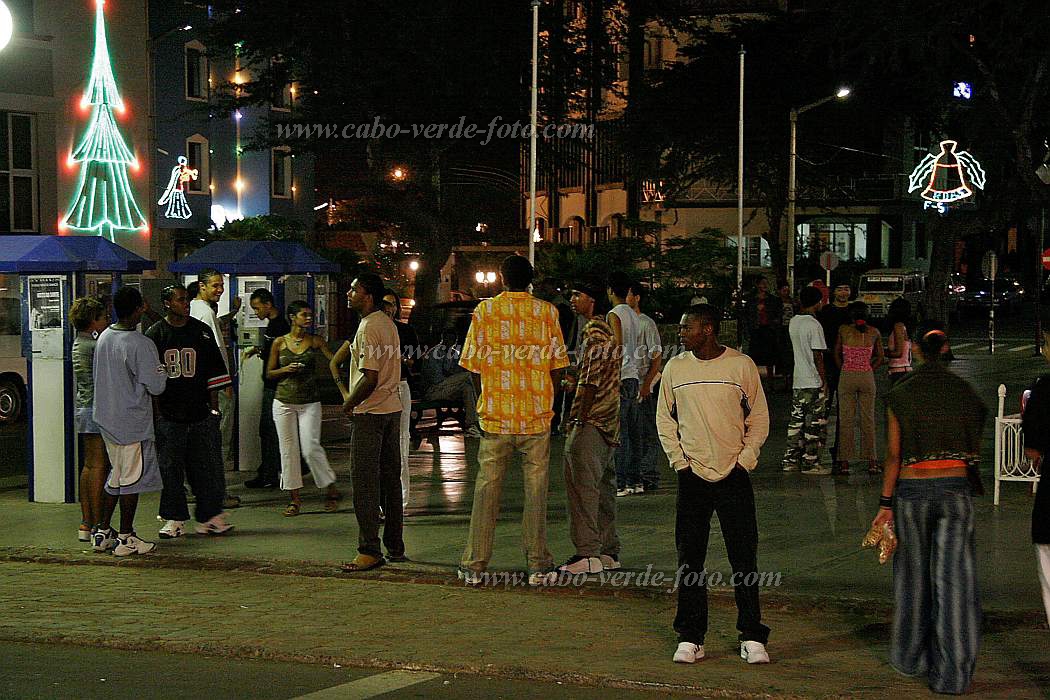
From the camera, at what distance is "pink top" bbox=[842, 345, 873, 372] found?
14180mm

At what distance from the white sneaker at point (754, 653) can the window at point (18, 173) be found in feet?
66.2

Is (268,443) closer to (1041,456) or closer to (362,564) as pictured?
(362,564)

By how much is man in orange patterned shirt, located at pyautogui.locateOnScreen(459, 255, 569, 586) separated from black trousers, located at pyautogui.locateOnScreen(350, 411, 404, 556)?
0.98m

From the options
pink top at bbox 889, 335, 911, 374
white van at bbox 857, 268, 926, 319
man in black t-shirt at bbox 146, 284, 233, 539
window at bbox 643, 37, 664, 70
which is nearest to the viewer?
man in black t-shirt at bbox 146, 284, 233, 539

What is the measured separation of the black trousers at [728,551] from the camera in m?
7.29

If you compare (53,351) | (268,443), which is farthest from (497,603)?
(53,351)

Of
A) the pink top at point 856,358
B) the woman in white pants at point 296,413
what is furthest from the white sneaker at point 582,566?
the pink top at point 856,358

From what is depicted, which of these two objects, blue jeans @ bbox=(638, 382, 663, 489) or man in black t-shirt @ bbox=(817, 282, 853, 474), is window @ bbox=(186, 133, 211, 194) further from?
blue jeans @ bbox=(638, 382, 663, 489)

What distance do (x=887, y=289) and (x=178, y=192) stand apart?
26.3m

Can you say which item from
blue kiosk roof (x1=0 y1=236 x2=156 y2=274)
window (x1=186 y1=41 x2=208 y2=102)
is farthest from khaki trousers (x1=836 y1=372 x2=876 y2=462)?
window (x1=186 y1=41 x2=208 y2=102)

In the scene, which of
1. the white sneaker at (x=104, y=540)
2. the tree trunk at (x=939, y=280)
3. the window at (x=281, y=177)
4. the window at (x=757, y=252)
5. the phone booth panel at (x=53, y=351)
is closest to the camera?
the white sneaker at (x=104, y=540)

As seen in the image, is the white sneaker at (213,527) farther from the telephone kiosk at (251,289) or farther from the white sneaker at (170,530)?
the telephone kiosk at (251,289)

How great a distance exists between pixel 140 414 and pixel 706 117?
1708 inches

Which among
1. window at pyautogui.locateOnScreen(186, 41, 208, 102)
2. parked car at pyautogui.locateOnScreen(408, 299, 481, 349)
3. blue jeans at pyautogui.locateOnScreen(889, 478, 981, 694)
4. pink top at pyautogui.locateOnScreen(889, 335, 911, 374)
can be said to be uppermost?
window at pyautogui.locateOnScreen(186, 41, 208, 102)
